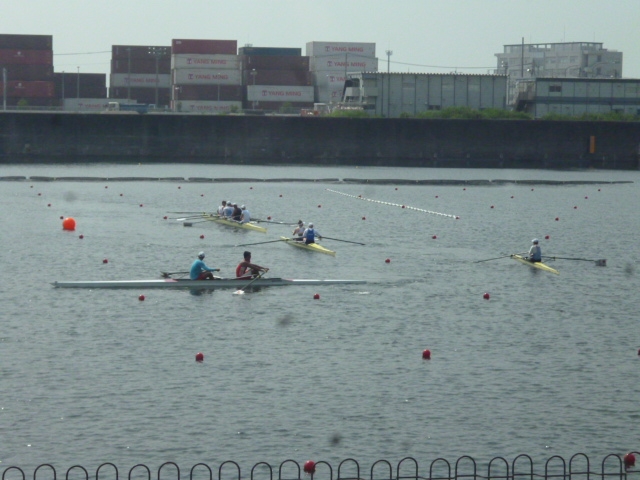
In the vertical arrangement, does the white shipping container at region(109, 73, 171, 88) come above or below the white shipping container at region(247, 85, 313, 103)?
above

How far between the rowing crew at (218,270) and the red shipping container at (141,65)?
117 metres

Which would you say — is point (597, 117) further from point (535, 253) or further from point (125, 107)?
point (535, 253)

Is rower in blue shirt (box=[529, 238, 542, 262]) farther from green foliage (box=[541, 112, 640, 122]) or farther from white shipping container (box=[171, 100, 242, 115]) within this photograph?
white shipping container (box=[171, 100, 242, 115])

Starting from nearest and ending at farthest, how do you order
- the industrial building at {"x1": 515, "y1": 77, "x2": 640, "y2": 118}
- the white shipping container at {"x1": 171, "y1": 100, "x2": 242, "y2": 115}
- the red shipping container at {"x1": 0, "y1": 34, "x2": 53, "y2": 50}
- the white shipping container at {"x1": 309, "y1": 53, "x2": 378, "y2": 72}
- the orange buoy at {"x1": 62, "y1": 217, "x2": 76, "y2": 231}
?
1. the orange buoy at {"x1": 62, "y1": 217, "x2": 76, "y2": 231}
2. the industrial building at {"x1": 515, "y1": 77, "x2": 640, "y2": 118}
3. the red shipping container at {"x1": 0, "y1": 34, "x2": 53, "y2": 50}
4. the white shipping container at {"x1": 171, "y1": 100, "x2": 242, "y2": 115}
5. the white shipping container at {"x1": 309, "y1": 53, "x2": 378, "y2": 72}

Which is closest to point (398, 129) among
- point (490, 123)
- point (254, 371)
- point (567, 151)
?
point (490, 123)

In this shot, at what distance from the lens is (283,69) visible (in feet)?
484

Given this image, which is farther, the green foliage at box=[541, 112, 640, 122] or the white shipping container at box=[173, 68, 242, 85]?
the white shipping container at box=[173, 68, 242, 85]

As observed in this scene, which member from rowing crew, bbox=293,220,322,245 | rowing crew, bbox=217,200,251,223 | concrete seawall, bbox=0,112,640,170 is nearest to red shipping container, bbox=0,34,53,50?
concrete seawall, bbox=0,112,640,170

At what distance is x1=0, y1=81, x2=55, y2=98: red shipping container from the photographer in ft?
433

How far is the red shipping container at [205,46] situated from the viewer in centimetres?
14362

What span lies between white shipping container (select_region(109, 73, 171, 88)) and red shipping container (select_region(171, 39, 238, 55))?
557cm

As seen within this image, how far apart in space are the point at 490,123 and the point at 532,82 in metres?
22.7

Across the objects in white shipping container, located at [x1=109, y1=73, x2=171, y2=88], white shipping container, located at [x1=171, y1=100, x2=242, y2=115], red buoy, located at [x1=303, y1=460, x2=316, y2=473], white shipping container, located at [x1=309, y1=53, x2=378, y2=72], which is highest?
white shipping container, located at [x1=309, y1=53, x2=378, y2=72]

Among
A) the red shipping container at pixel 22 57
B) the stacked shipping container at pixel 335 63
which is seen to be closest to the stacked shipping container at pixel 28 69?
the red shipping container at pixel 22 57
